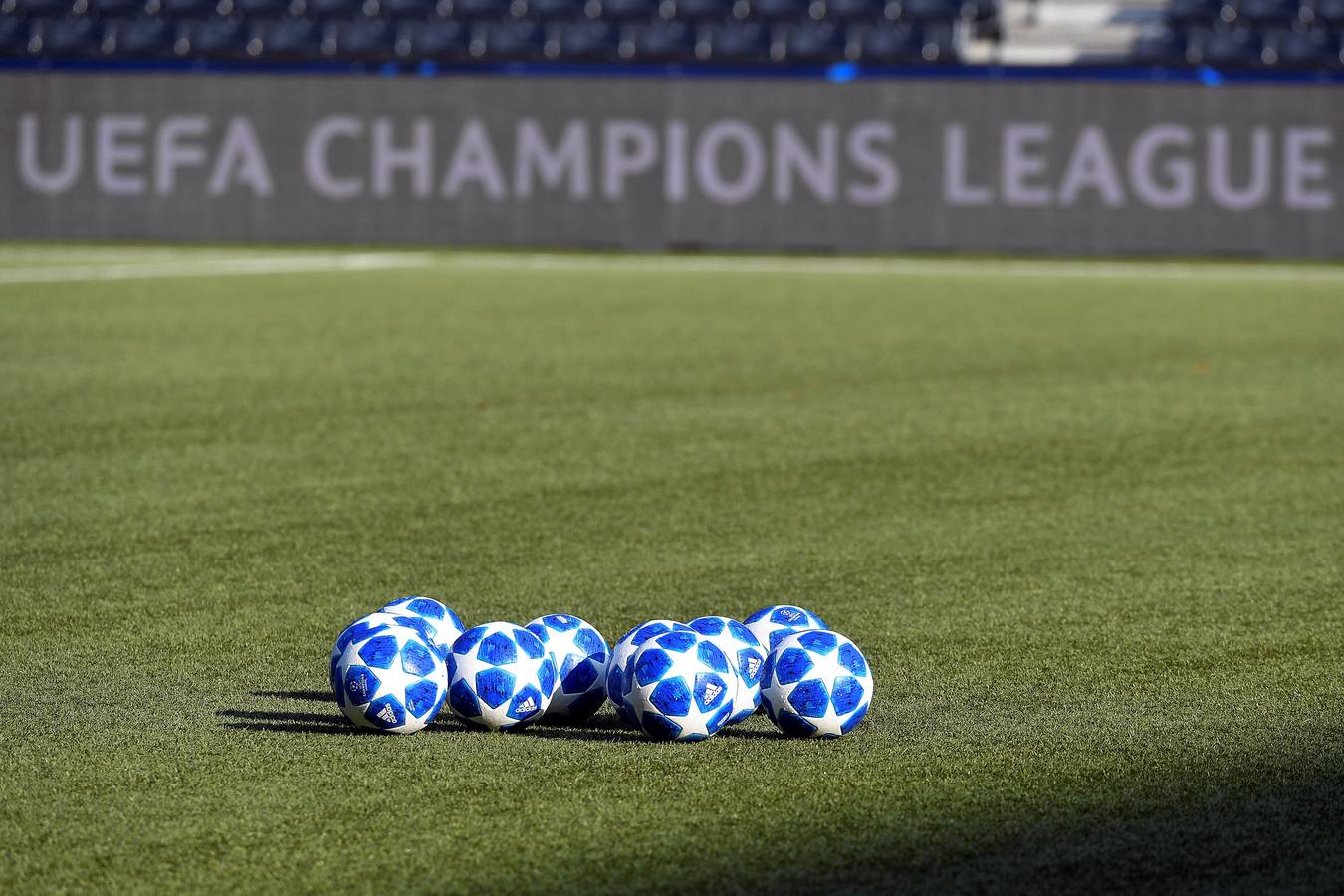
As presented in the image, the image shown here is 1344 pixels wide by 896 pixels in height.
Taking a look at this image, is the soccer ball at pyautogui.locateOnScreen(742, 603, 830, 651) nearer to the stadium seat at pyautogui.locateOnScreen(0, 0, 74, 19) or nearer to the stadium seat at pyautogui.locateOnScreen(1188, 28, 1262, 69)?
the stadium seat at pyautogui.locateOnScreen(1188, 28, 1262, 69)

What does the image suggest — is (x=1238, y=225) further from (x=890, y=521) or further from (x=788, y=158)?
(x=890, y=521)

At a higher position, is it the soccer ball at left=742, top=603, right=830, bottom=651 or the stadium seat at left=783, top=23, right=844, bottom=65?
the soccer ball at left=742, top=603, right=830, bottom=651

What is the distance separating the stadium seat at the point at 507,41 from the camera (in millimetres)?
26672

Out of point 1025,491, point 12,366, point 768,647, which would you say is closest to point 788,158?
point 12,366

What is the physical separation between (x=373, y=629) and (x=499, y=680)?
1.03 feet

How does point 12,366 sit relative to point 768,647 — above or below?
below

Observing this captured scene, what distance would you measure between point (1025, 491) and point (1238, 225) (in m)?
17.6

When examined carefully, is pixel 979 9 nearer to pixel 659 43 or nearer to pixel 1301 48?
pixel 1301 48

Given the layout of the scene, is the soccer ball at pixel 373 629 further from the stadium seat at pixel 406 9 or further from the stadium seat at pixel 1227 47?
the stadium seat at pixel 406 9

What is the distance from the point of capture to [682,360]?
12656 millimetres

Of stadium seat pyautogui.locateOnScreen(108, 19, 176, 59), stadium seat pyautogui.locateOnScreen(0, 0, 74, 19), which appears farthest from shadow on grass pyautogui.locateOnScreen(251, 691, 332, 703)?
stadium seat pyautogui.locateOnScreen(0, 0, 74, 19)

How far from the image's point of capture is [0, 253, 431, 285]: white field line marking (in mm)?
19844

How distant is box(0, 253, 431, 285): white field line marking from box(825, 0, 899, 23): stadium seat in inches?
272

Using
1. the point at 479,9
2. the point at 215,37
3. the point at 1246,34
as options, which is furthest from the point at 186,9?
the point at 1246,34
